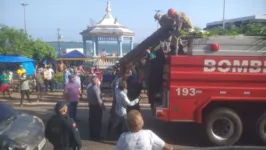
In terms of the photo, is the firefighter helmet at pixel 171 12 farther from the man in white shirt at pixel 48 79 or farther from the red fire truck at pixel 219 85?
the man in white shirt at pixel 48 79

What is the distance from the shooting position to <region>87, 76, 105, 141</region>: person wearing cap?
8594 millimetres

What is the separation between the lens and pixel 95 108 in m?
8.70

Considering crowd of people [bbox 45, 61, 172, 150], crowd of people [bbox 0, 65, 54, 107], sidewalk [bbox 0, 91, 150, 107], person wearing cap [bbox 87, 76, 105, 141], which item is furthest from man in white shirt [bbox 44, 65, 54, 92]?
person wearing cap [bbox 87, 76, 105, 141]

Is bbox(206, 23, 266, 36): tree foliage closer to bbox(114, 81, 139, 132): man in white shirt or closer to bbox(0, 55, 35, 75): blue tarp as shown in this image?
bbox(114, 81, 139, 132): man in white shirt

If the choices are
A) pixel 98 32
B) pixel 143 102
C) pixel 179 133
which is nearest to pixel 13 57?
pixel 143 102

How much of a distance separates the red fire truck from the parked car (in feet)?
9.43

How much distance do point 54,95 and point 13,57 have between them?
22.9ft

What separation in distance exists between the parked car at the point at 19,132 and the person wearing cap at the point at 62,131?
0.66 meters

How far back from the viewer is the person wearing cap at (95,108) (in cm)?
859

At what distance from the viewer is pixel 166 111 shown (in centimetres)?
788

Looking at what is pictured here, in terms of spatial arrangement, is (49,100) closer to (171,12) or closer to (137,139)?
(171,12)

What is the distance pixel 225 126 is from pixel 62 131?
439cm

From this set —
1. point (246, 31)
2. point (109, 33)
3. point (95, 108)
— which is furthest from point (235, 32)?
point (109, 33)

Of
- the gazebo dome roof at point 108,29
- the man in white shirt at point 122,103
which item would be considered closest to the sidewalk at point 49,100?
the man in white shirt at point 122,103
